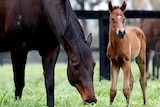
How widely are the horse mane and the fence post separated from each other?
4033 millimetres

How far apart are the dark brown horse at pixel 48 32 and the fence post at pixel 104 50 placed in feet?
12.9

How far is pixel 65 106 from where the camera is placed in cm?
512

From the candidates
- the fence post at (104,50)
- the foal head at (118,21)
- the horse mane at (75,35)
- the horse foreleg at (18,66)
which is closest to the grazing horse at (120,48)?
the foal head at (118,21)

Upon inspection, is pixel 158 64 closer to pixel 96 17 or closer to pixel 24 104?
pixel 96 17

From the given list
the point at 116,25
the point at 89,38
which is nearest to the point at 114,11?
the point at 116,25

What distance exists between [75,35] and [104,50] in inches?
167

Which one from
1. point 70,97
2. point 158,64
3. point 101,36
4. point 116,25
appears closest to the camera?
point 116,25

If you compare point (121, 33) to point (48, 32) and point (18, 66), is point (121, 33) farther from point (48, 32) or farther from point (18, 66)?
point (18, 66)

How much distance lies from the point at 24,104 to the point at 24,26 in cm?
89

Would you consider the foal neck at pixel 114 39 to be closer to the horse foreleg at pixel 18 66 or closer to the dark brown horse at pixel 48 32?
the dark brown horse at pixel 48 32

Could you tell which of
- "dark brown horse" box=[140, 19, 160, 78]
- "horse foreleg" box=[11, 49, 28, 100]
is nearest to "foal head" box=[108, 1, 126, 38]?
"horse foreleg" box=[11, 49, 28, 100]

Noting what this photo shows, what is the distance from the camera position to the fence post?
872 cm

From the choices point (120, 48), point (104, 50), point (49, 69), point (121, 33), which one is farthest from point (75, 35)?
point (104, 50)

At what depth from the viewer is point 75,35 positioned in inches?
180
